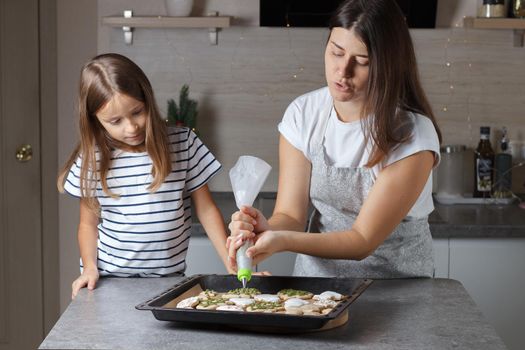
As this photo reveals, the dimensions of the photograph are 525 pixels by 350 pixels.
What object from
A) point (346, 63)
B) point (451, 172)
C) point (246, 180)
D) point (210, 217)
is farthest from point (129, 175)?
point (451, 172)

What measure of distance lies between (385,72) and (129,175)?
2.23 ft

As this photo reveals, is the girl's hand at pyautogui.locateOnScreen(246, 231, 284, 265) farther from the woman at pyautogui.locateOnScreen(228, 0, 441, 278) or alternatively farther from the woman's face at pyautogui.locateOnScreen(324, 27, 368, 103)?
the woman's face at pyautogui.locateOnScreen(324, 27, 368, 103)

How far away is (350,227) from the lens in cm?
216

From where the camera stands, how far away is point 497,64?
3506 millimetres

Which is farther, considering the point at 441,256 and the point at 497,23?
the point at 497,23

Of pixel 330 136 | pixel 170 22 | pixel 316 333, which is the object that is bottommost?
pixel 316 333

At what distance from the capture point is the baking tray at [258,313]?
163 centimetres

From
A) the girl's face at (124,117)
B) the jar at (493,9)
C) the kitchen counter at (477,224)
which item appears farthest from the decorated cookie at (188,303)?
the jar at (493,9)

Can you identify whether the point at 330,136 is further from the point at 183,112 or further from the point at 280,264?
the point at 183,112

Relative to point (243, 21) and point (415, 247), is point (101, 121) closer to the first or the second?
point (415, 247)

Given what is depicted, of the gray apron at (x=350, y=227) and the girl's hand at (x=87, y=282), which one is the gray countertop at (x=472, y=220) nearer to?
Answer: the gray apron at (x=350, y=227)

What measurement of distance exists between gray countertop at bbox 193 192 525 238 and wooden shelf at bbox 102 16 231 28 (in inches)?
25.6

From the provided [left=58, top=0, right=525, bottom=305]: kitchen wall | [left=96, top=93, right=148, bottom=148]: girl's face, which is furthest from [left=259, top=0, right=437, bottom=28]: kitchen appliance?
[left=96, top=93, right=148, bottom=148]: girl's face

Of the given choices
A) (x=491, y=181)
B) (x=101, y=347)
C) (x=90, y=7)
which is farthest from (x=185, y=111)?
(x=101, y=347)
